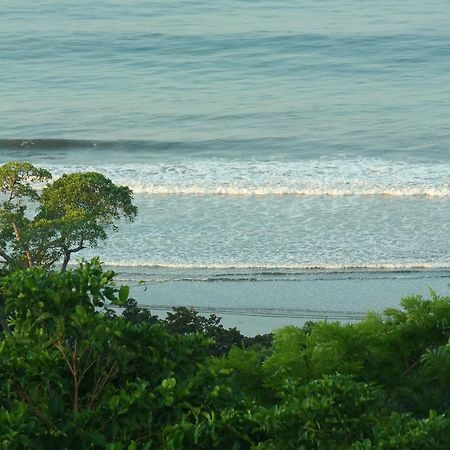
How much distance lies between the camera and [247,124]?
40344mm

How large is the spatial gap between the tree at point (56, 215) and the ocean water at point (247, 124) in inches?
243

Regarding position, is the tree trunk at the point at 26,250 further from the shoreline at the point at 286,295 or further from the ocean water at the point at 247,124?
the ocean water at the point at 247,124

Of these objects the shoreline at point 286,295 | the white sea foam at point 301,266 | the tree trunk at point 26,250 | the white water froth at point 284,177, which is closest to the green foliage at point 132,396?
the tree trunk at point 26,250

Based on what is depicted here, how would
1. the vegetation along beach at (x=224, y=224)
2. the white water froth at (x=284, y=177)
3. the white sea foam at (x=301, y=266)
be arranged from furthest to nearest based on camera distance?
the white water froth at (x=284, y=177) → the white sea foam at (x=301, y=266) → the vegetation along beach at (x=224, y=224)

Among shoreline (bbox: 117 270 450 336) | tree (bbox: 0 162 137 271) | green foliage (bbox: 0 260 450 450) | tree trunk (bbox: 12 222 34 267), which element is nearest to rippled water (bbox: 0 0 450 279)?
shoreline (bbox: 117 270 450 336)

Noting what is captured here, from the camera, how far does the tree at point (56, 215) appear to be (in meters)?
16.2

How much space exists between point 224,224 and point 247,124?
13.5 meters

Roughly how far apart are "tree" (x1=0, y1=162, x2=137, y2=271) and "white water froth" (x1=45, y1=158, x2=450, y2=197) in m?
13.5

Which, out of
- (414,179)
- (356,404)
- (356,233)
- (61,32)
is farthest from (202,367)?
(61,32)

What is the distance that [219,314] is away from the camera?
68.7 feet

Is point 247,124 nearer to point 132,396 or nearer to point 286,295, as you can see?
point 286,295

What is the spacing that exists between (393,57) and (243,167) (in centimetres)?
1860

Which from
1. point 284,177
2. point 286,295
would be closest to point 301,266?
point 286,295

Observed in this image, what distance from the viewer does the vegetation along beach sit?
7.76 m
